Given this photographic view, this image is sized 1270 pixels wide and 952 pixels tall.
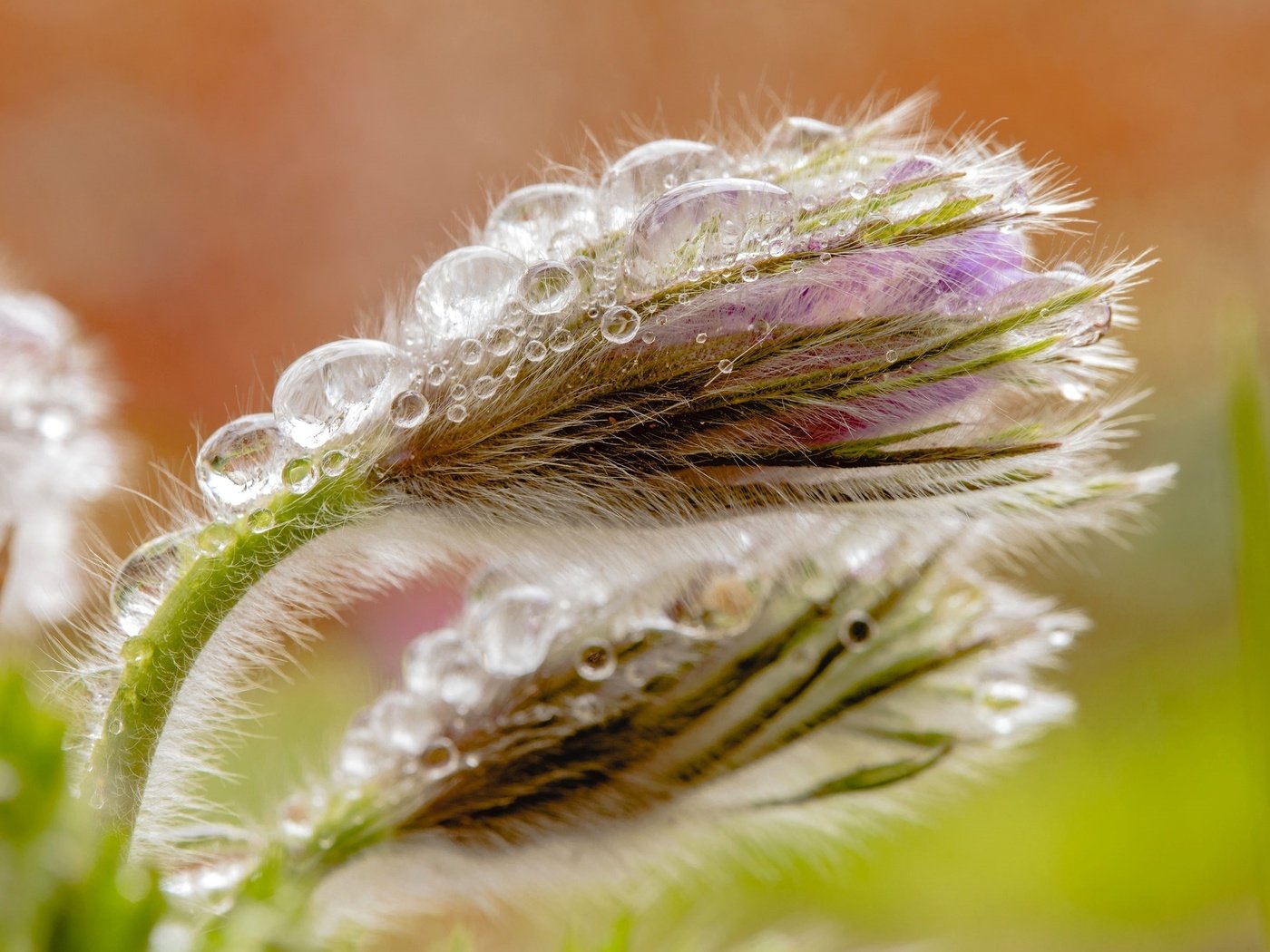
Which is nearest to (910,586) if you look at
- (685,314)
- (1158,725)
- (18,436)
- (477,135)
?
(685,314)

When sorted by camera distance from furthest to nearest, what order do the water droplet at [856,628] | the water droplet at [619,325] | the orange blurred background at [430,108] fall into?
the orange blurred background at [430,108]
the water droplet at [856,628]
the water droplet at [619,325]

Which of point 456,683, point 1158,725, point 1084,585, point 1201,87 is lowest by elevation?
point 456,683

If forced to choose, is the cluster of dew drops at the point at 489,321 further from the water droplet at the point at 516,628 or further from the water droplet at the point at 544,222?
the water droplet at the point at 516,628

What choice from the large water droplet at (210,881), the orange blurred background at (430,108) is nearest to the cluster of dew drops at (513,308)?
the large water droplet at (210,881)

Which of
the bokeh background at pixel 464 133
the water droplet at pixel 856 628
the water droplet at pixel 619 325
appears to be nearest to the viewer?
the water droplet at pixel 619 325

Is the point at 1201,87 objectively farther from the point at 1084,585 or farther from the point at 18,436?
the point at 18,436

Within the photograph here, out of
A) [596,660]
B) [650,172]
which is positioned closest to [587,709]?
[596,660]

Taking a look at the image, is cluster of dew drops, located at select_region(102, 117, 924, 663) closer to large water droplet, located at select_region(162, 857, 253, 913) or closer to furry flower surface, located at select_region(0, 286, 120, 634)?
large water droplet, located at select_region(162, 857, 253, 913)
